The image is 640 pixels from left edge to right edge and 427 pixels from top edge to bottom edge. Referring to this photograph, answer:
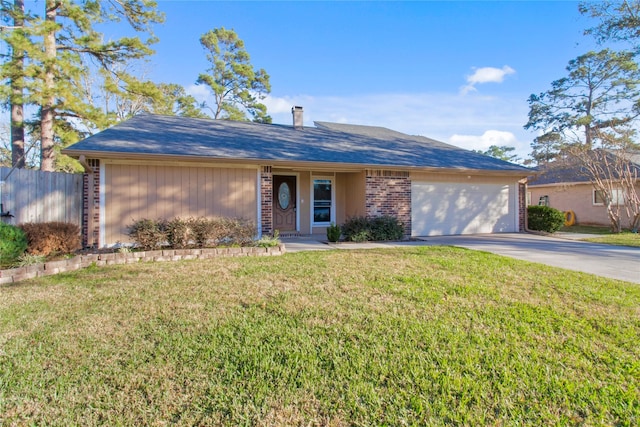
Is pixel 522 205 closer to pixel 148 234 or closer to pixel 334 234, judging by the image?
pixel 334 234

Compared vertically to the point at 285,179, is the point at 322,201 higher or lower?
lower

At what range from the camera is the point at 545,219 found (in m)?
12.7

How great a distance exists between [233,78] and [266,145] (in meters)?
17.4

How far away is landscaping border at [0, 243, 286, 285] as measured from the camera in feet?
18.4

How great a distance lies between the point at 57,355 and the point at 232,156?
22.2ft

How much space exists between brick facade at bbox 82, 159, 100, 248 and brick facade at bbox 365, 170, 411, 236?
293 inches

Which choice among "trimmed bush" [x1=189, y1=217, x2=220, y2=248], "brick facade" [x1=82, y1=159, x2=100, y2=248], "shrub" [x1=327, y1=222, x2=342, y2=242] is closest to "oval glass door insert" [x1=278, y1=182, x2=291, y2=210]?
"shrub" [x1=327, y1=222, x2=342, y2=242]

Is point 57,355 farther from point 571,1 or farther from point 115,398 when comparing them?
point 571,1

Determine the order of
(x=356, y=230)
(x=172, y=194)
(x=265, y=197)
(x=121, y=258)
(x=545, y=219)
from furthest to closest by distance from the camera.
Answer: (x=545, y=219)
(x=356, y=230)
(x=265, y=197)
(x=172, y=194)
(x=121, y=258)

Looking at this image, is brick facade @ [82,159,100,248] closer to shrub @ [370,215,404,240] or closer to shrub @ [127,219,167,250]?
shrub @ [127,219,167,250]

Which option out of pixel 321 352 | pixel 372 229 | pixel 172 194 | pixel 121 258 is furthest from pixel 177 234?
pixel 321 352

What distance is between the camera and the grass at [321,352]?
2.36 meters

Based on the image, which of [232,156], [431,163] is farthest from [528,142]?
[232,156]

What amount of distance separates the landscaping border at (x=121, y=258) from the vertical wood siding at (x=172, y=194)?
5.98ft
